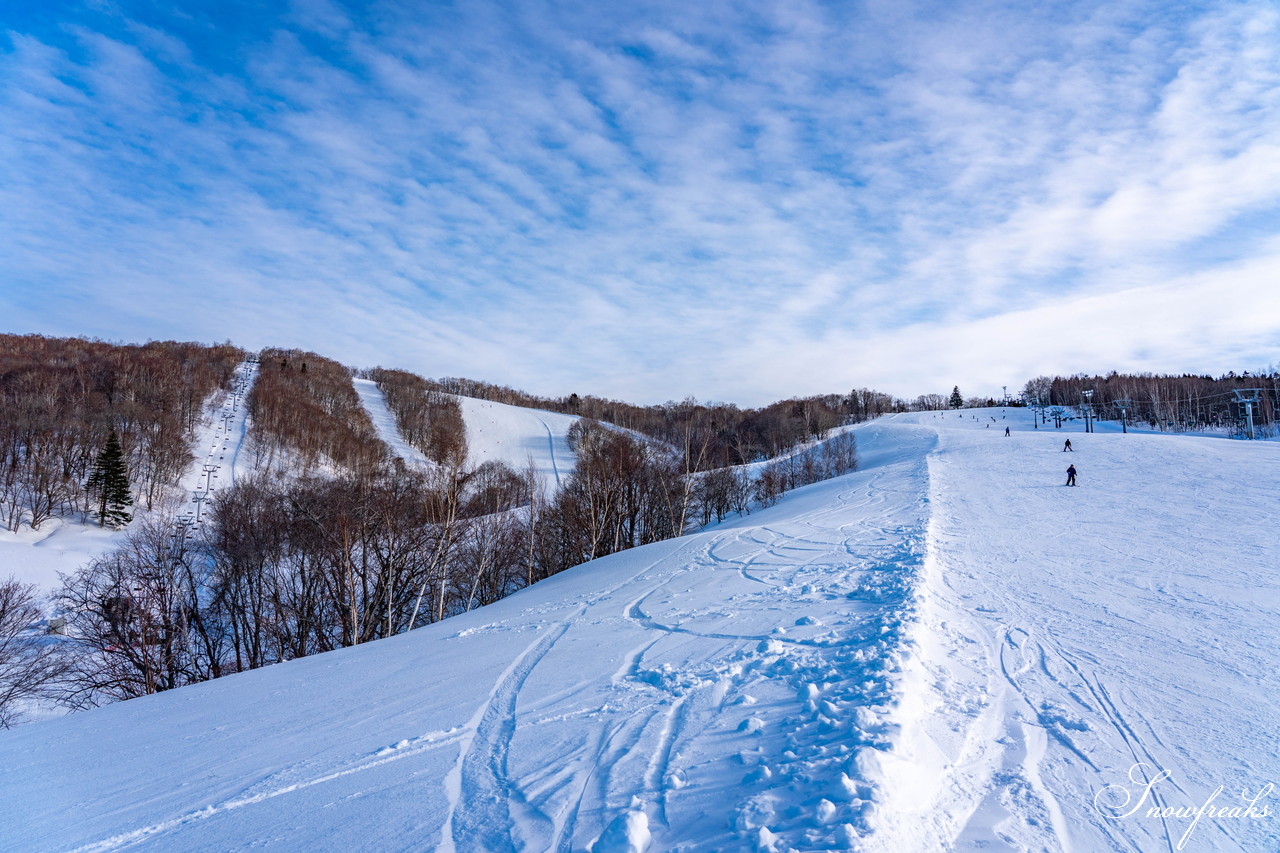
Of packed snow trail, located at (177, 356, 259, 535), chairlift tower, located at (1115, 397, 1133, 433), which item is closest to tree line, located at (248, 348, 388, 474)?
packed snow trail, located at (177, 356, 259, 535)

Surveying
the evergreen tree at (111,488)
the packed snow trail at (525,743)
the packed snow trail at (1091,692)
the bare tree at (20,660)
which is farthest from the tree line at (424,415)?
the packed snow trail at (1091,692)

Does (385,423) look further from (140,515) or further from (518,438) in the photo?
(140,515)

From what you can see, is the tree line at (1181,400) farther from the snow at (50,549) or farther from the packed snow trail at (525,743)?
the snow at (50,549)

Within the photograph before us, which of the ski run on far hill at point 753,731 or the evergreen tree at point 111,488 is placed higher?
the evergreen tree at point 111,488

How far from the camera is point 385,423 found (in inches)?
3711

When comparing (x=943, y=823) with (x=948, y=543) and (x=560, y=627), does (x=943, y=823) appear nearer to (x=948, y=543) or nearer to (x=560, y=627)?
(x=560, y=627)

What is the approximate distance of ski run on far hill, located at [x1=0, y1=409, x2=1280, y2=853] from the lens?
3820 mm

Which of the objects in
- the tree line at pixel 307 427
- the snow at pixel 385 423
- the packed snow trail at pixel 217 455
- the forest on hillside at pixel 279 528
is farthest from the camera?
the snow at pixel 385 423

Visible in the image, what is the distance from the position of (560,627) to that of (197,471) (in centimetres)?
6189

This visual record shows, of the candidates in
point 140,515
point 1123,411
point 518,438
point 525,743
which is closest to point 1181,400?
point 1123,411

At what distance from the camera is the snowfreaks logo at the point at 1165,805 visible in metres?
3.87

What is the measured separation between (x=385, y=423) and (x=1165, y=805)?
10297cm

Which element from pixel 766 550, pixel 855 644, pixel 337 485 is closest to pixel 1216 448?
pixel 766 550

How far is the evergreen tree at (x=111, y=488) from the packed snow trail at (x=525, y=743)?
44694 mm
